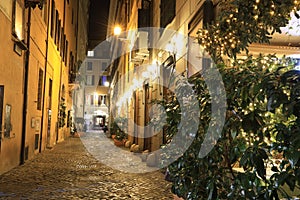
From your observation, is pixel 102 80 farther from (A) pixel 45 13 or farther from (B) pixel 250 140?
(B) pixel 250 140

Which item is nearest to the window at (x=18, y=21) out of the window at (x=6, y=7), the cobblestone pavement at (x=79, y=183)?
the window at (x=6, y=7)

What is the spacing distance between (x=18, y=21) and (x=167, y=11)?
14.1 ft

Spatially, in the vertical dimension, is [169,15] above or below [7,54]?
above

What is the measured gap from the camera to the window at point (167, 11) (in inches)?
390

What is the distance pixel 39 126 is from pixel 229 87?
10.4 metres

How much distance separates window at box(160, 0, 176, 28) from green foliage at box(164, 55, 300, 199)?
666cm

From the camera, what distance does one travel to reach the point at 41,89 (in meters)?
12.6

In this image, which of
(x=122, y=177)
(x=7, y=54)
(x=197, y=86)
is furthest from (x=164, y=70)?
(x=197, y=86)

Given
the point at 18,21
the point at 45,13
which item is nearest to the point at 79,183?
the point at 18,21

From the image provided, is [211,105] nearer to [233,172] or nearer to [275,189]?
[233,172]

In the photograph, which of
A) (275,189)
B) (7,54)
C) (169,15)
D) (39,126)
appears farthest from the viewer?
(39,126)

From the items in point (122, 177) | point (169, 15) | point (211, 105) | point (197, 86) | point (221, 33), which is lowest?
point (122, 177)

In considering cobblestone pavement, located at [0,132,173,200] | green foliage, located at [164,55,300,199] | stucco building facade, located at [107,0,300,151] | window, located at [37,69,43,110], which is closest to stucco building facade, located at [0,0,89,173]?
window, located at [37,69,43,110]

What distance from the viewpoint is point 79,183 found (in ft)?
22.5
